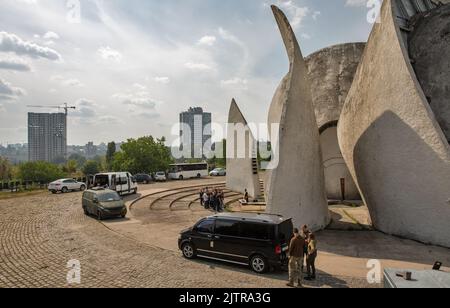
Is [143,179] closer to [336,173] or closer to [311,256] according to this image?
[336,173]

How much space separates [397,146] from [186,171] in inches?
1446

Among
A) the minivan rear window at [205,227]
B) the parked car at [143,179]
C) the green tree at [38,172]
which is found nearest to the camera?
the minivan rear window at [205,227]

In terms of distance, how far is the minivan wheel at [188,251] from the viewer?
12.0 metres

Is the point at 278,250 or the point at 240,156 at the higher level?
the point at 240,156

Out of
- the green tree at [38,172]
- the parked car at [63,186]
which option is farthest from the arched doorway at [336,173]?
the green tree at [38,172]

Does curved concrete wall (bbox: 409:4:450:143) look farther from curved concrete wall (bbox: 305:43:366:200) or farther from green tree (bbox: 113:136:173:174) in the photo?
green tree (bbox: 113:136:173:174)

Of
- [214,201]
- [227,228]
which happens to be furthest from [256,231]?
[214,201]

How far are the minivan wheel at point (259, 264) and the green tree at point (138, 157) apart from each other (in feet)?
124

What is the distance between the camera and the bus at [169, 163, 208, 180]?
47.5 m

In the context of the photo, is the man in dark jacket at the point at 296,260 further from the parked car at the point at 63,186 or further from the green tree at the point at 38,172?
the green tree at the point at 38,172

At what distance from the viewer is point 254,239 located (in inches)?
418

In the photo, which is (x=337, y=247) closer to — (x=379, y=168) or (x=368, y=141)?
(x=379, y=168)

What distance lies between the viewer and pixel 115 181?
28078 millimetres
